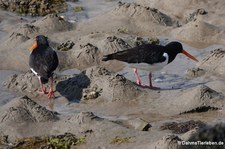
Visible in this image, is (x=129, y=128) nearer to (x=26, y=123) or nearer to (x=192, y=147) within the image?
(x=26, y=123)

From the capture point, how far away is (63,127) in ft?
41.8

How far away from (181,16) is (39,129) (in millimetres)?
8863

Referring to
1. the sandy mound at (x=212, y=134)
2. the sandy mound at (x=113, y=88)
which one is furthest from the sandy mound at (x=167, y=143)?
the sandy mound at (x=113, y=88)

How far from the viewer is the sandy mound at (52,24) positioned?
19219 mm

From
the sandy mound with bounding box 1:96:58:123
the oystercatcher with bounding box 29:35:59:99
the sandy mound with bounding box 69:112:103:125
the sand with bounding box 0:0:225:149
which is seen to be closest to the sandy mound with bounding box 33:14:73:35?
the sand with bounding box 0:0:225:149

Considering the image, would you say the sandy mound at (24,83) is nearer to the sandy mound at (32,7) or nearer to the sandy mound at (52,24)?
the sandy mound at (52,24)

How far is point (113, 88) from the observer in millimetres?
14516

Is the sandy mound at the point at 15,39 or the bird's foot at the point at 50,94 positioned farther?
the sandy mound at the point at 15,39

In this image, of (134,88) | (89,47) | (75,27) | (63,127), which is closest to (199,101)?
(134,88)

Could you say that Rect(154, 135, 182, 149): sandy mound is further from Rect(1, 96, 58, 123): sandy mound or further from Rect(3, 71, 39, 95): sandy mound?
Rect(3, 71, 39, 95): sandy mound

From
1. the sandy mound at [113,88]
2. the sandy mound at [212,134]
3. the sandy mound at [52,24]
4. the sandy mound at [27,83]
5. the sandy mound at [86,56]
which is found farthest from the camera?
the sandy mound at [52,24]

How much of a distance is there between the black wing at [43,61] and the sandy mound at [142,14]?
4.68 m

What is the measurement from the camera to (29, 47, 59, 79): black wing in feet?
48.5

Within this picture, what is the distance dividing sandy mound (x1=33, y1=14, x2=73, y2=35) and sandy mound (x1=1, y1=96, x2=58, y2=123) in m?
6.03
